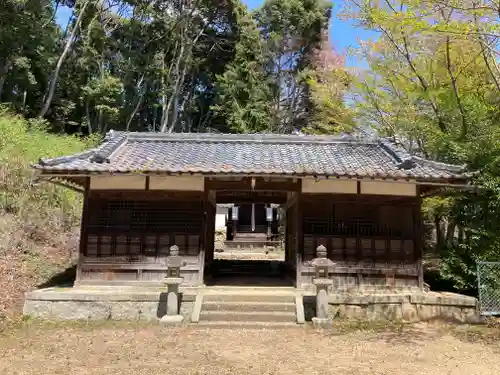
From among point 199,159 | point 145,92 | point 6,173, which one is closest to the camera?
point 199,159

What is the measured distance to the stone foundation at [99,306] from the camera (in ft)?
29.5

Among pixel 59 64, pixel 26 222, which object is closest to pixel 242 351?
pixel 26 222

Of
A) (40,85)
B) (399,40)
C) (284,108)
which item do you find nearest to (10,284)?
(399,40)

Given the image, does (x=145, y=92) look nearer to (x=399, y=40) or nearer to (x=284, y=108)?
(x=284, y=108)

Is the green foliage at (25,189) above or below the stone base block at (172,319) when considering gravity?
above

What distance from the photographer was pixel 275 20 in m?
29.2

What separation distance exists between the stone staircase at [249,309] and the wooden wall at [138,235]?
43.4 inches

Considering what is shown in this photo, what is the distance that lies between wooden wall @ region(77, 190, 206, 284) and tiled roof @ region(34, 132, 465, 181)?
948 mm

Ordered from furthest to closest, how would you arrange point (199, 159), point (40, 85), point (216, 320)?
point (40, 85) < point (199, 159) < point (216, 320)

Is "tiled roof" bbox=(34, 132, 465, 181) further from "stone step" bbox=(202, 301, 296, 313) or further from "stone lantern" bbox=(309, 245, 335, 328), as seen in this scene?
"stone step" bbox=(202, 301, 296, 313)

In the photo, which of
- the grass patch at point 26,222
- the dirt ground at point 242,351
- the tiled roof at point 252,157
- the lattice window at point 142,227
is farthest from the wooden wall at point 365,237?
the grass patch at point 26,222

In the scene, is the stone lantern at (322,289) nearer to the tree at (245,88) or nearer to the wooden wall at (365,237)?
the wooden wall at (365,237)

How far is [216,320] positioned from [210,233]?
14.9 feet

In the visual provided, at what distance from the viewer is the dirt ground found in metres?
6.00
